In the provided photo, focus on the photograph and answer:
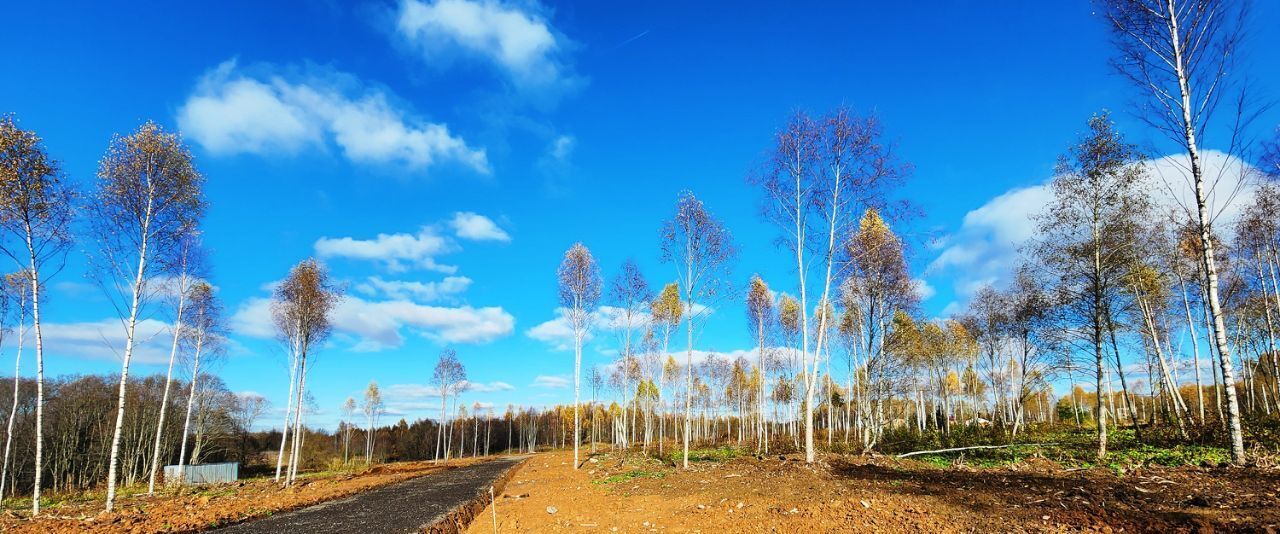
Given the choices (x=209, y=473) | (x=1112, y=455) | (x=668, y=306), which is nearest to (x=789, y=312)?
(x=668, y=306)

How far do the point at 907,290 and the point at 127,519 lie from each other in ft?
87.7

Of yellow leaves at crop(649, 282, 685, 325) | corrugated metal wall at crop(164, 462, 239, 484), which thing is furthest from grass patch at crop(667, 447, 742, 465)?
corrugated metal wall at crop(164, 462, 239, 484)

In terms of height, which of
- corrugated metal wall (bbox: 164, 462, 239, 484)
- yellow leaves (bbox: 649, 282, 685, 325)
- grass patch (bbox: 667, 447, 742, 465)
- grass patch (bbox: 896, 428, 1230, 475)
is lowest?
corrugated metal wall (bbox: 164, 462, 239, 484)

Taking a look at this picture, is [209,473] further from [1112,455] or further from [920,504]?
[1112,455]

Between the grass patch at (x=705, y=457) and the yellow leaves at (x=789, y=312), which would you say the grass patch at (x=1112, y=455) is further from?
the yellow leaves at (x=789, y=312)

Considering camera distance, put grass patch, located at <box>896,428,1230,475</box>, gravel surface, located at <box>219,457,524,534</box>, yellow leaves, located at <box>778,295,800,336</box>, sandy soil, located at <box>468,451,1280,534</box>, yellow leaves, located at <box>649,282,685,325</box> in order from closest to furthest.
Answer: sandy soil, located at <box>468,451,1280,534</box> → gravel surface, located at <box>219,457,524,534</box> → grass patch, located at <box>896,428,1230,475</box> → yellow leaves, located at <box>649,282,685,325</box> → yellow leaves, located at <box>778,295,800,336</box>

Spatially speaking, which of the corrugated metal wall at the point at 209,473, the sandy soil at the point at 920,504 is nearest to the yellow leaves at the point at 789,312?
the sandy soil at the point at 920,504

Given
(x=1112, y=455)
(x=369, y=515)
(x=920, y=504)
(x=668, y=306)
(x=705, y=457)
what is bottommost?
(x=705, y=457)

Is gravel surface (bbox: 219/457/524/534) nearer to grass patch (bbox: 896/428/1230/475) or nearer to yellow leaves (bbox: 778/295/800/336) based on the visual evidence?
grass patch (bbox: 896/428/1230/475)

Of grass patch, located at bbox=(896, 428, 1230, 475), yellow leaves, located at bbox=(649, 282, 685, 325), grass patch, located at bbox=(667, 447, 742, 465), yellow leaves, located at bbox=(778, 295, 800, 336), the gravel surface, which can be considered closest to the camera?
the gravel surface

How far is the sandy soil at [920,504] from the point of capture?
6.30 meters

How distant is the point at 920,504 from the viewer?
296 inches

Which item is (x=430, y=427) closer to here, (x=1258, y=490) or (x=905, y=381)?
(x=905, y=381)

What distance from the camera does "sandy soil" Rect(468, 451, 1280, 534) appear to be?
6305 mm
